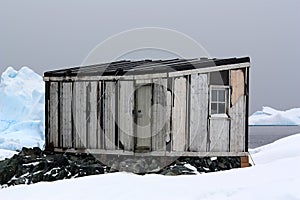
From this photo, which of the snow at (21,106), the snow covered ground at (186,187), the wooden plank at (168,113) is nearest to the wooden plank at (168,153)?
the wooden plank at (168,113)

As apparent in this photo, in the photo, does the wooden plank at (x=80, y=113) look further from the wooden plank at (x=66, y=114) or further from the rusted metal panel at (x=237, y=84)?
the rusted metal panel at (x=237, y=84)

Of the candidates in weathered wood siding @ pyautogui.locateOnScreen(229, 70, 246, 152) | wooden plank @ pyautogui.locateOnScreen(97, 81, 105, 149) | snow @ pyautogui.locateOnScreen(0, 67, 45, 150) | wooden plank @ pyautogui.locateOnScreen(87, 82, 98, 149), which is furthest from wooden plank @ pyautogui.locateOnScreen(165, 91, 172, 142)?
snow @ pyautogui.locateOnScreen(0, 67, 45, 150)

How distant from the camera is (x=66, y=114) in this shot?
36.8ft

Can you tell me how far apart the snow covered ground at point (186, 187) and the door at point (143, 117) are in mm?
2926

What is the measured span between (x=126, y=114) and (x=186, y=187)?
442cm

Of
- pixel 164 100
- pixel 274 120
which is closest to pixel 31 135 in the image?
pixel 164 100

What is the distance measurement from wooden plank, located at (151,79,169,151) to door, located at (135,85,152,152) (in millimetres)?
147

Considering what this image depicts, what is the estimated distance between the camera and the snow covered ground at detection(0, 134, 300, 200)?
5.57 metres

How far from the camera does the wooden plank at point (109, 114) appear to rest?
10.5 meters

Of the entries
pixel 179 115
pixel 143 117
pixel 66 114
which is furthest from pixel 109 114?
pixel 179 115

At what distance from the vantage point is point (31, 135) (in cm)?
2342

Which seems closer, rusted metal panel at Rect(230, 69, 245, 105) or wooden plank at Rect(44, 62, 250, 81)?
wooden plank at Rect(44, 62, 250, 81)

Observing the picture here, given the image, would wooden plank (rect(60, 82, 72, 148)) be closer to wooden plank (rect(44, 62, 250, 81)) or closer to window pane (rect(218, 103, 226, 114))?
wooden plank (rect(44, 62, 250, 81))

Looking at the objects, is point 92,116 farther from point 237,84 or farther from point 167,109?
point 237,84
